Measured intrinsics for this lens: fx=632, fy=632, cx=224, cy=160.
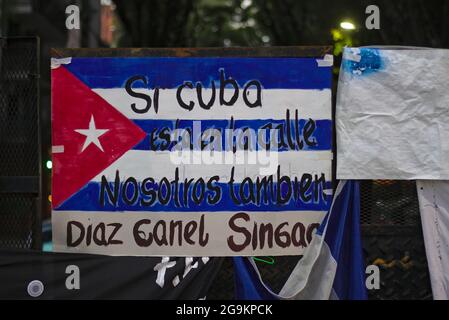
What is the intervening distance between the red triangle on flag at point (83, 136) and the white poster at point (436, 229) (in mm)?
2068

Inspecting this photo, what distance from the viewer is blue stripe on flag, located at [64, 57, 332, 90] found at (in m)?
4.50

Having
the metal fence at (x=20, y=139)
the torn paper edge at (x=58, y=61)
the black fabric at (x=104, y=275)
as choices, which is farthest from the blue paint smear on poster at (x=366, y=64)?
the metal fence at (x=20, y=139)

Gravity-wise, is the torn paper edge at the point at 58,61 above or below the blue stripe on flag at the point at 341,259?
above

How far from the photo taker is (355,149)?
4.47 metres

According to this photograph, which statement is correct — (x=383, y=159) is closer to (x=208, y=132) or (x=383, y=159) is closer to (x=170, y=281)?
(x=208, y=132)

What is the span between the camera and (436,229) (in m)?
4.50

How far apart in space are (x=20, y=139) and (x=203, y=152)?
1.36 m

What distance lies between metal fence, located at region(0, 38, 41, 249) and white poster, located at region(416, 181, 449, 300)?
9.13ft

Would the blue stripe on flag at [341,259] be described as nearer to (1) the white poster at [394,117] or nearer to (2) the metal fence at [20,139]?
(1) the white poster at [394,117]

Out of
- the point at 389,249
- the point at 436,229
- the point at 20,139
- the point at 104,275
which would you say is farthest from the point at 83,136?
the point at 436,229

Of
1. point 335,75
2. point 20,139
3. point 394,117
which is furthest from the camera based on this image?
point 335,75

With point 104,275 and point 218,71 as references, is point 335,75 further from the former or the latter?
point 104,275

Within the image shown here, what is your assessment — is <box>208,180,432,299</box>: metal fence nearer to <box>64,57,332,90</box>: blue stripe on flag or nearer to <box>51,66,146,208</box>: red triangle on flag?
<box>64,57,332,90</box>: blue stripe on flag

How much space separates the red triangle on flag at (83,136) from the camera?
4508mm
